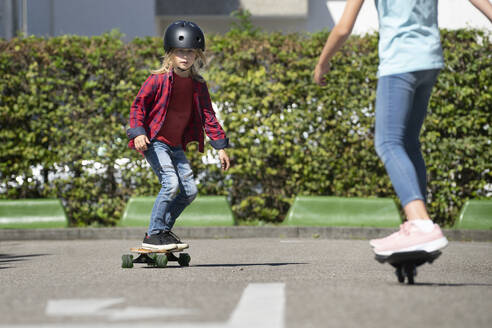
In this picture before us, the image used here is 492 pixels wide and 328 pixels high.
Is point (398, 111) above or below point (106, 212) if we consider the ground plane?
above

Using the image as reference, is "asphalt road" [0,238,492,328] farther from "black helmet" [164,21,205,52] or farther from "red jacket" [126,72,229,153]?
"black helmet" [164,21,205,52]

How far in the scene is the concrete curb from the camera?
10.1m

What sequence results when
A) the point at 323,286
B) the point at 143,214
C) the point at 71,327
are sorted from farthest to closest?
the point at 143,214 < the point at 323,286 < the point at 71,327

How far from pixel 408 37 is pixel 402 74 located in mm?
224

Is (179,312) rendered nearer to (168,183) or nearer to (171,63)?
(168,183)

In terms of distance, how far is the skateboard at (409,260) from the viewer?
437 centimetres

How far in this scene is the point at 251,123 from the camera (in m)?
11.1

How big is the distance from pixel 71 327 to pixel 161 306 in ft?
1.91

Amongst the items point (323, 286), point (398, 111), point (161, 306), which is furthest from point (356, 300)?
point (398, 111)

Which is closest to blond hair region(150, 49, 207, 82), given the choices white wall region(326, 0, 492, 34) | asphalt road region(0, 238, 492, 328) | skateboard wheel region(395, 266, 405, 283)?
asphalt road region(0, 238, 492, 328)

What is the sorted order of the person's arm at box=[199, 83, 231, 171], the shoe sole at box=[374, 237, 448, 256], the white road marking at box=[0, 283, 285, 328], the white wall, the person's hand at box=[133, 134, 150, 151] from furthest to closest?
the white wall → the person's arm at box=[199, 83, 231, 171] → the person's hand at box=[133, 134, 150, 151] → the shoe sole at box=[374, 237, 448, 256] → the white road marking at box=[0, 283, 285, 328]

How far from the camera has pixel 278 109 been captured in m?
11.2

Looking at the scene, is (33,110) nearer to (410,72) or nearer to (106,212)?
(106,212)

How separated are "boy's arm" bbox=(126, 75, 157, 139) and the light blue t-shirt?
232 centimetres
